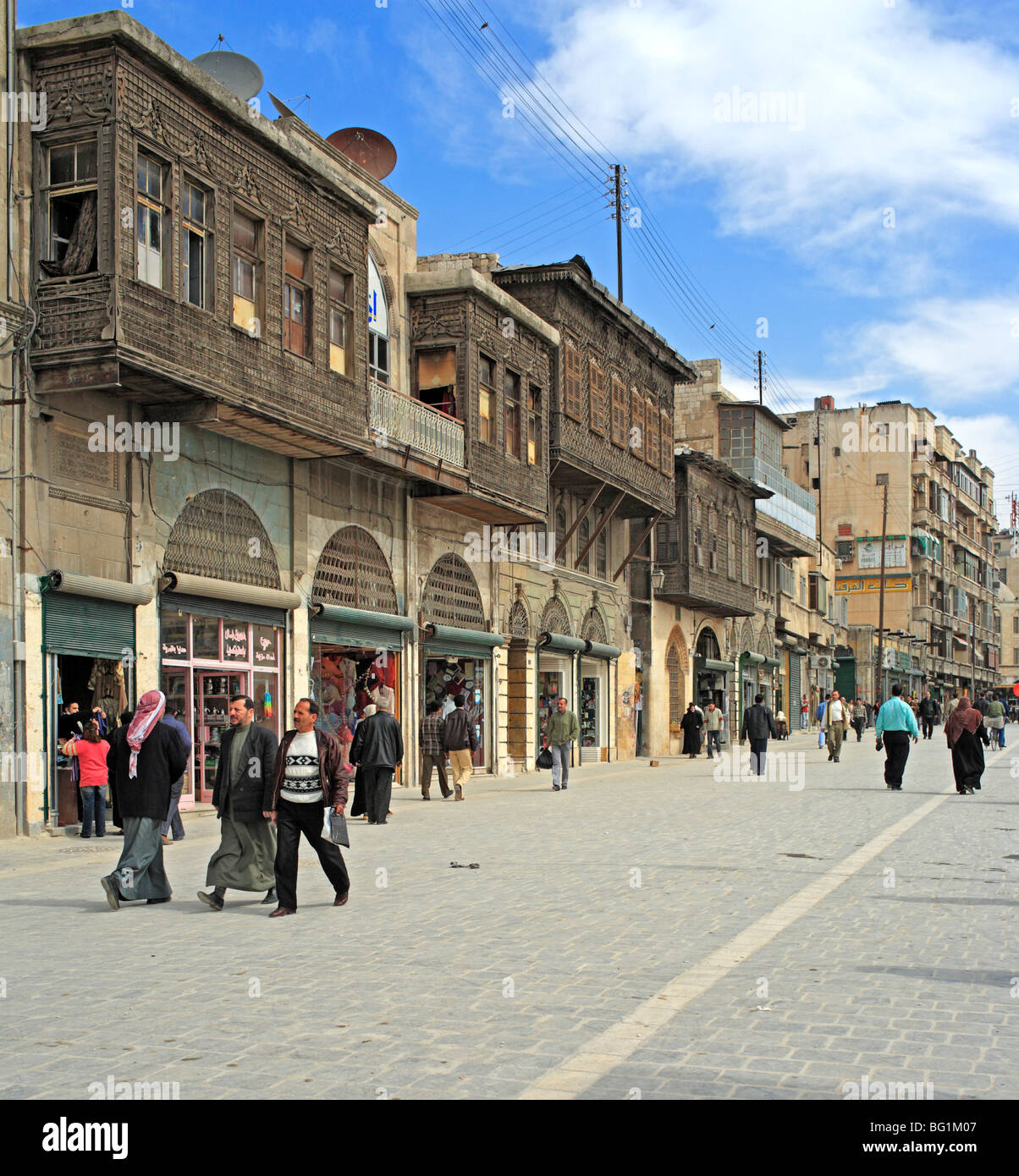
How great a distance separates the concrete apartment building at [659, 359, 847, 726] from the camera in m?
51.4

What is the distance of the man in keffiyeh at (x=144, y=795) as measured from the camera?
10555mm

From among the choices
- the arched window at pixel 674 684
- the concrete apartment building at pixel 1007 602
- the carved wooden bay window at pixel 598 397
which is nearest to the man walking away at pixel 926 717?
the arched window at pixel 674 684

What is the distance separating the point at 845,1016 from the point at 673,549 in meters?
36.9

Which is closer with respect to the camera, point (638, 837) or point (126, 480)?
point (638, 837)

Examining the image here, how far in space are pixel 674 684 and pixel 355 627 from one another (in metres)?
23.1

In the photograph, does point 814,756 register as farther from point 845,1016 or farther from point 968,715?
point 845,1016

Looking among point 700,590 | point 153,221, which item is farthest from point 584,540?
point 153,221

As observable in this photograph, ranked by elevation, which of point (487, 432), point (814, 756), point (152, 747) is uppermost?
point (487, 432)

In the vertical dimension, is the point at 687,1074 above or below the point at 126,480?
below

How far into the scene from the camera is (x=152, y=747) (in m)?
10.7

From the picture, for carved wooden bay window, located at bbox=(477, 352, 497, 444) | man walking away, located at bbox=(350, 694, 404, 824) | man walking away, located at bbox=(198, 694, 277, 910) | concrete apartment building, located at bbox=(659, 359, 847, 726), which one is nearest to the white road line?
man walking away, located at bbox=(198, 694, 277, 910)

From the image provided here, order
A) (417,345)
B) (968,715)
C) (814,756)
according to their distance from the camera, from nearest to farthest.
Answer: (968,715) → (417,345) → (814,756)
